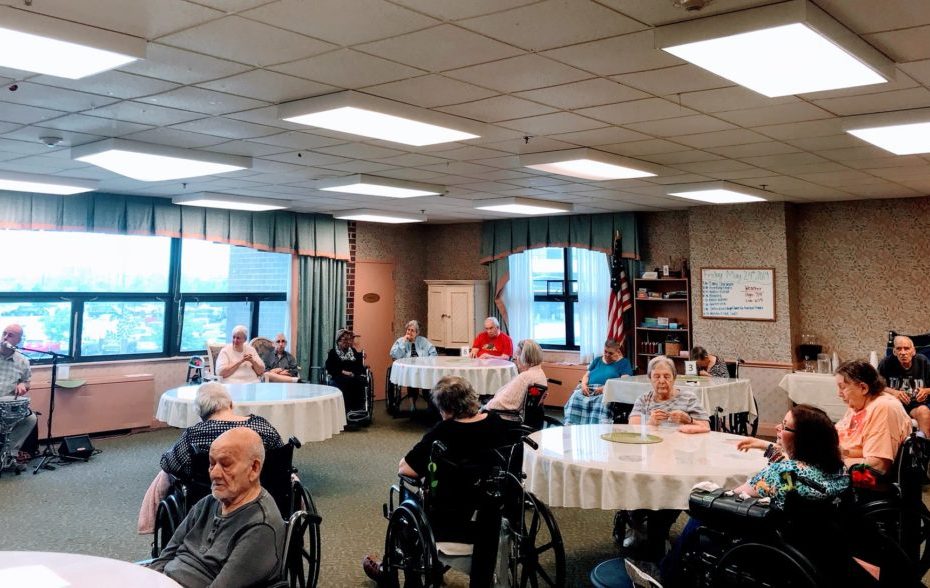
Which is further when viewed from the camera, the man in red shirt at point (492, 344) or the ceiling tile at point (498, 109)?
the man in red shirt at point (492, 344)

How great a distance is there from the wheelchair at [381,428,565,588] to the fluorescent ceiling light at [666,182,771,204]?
13.2 feet

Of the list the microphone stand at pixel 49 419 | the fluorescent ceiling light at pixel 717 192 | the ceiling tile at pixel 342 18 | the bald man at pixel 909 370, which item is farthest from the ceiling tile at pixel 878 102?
the microphone stand at pixel 49 419

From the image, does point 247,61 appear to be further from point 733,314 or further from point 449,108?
point 733,314

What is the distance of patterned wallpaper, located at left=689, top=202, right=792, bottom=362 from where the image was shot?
765 cm

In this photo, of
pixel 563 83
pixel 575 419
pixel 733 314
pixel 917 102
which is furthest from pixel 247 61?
pixel 733 314

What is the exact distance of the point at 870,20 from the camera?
2572mm

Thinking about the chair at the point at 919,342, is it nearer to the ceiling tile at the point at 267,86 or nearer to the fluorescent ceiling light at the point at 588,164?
the fluorescent ceiling light at the point at 588,164

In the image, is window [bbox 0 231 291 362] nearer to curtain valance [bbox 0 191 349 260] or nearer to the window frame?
curtain valance [bbox 0 191 349 260]

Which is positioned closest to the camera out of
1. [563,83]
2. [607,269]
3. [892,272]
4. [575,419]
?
[563,83]

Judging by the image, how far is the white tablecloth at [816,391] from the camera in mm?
6930

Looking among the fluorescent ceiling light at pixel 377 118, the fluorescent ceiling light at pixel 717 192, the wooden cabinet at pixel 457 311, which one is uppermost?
the fluorescent ceiling light at pixel 717 192

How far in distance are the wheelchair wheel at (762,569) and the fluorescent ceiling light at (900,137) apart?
276 centimetres

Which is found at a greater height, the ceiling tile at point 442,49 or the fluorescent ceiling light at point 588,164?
the fluorescent ceiling light at point 588,164

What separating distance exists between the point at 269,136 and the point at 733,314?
5.63m
